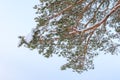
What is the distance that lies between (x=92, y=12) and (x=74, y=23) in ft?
5.28

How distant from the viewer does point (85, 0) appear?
1628 centimetres

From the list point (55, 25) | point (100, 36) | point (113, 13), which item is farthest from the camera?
point (100, 36)

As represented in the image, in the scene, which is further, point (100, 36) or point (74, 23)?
point (100, 36)

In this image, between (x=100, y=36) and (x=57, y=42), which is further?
(x=100, y=36)

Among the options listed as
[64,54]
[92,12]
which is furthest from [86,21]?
[64,54]

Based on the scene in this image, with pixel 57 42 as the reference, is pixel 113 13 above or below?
above

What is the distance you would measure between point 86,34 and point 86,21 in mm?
556

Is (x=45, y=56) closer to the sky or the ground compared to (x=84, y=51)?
closer to the ground

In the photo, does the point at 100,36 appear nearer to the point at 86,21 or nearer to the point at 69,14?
the point at 86,21

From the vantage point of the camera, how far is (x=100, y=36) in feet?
58.0

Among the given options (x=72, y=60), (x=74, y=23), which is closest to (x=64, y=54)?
(x=72, y=60)

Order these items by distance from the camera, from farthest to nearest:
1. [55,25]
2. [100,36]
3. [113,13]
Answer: [100,36] < [113,13] < [55,25]

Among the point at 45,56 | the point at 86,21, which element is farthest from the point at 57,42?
the point at 86,21

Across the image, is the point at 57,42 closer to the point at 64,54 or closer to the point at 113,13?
the point at 64,54
